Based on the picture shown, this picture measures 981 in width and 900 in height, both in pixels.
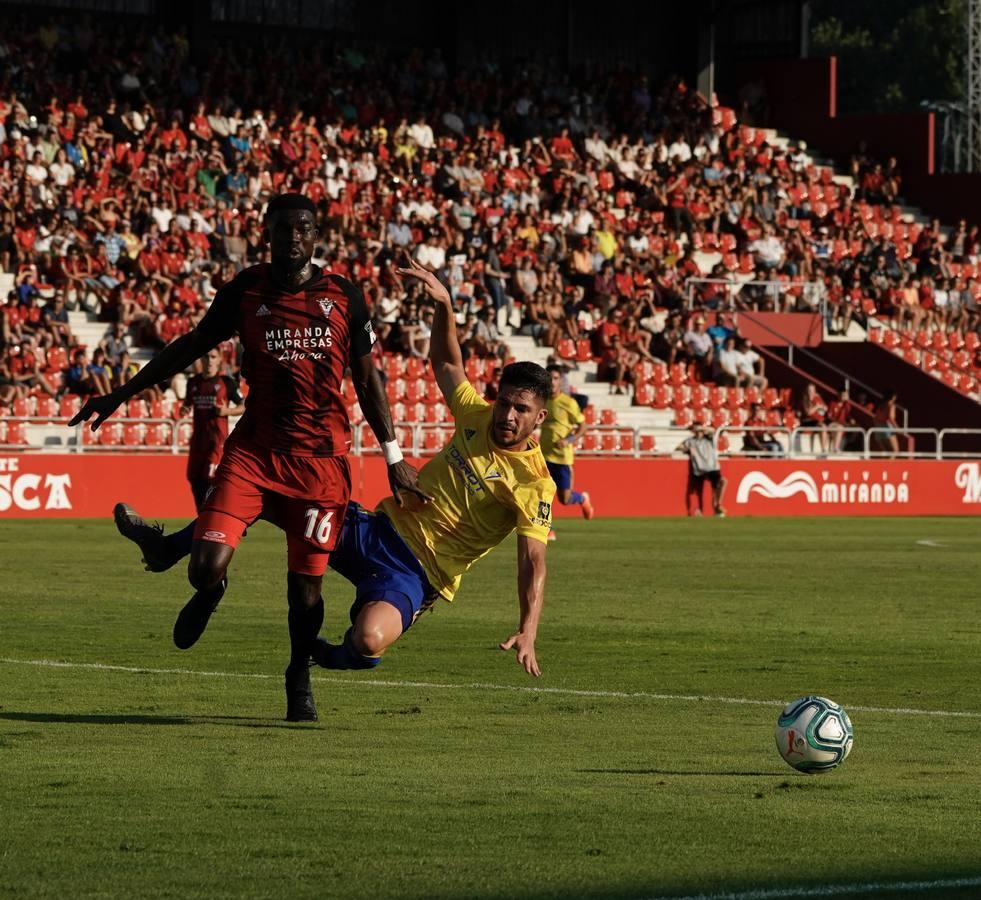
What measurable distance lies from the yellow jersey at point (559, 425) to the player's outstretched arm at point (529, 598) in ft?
57.4

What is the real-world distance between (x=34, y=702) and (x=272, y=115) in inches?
1182

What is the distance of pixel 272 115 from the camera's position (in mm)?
38875

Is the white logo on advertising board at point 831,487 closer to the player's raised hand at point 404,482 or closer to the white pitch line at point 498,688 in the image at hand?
the white pitch line at point 498,688

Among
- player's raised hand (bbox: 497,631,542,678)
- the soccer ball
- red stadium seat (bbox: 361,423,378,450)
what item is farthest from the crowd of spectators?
the soccer ball

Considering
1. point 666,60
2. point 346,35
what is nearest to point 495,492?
point 346,35

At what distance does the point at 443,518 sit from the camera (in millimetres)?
9500

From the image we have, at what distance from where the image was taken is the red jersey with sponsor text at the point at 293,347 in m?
9.02

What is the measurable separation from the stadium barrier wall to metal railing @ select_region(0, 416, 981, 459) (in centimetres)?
21

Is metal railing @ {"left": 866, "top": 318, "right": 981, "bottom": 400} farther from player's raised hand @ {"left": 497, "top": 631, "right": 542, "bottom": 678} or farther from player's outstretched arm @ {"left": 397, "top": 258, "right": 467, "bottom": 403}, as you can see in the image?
player's raised hand @ {"left": 497, "top": 631, "right": 542, "bottom": 678}

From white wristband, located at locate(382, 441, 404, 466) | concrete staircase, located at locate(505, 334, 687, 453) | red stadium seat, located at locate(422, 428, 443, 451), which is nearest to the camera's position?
white wristband, located at locate(382, 441, 404, 466)

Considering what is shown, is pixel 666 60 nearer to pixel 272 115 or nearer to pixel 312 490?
pixel 272 115

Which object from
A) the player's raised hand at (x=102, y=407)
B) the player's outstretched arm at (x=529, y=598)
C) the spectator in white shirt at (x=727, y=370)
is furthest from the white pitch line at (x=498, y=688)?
the spectator in white shirt at (x=727, y=370)

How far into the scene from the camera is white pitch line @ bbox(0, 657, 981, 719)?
10148 millimetres

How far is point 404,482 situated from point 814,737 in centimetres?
240
